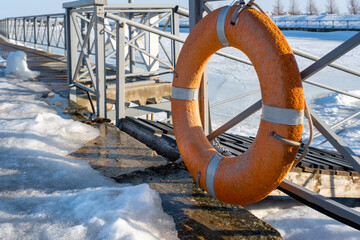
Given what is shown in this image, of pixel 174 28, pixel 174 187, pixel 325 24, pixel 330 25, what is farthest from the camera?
pixel 325 24

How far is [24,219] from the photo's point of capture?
1997 mm

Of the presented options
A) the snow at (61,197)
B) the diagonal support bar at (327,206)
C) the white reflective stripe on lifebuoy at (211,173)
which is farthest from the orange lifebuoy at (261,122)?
the snow at (61,197)

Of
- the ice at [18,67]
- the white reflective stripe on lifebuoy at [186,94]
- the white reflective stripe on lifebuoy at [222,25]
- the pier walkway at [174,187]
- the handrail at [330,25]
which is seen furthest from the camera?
the handrail at [330,25]

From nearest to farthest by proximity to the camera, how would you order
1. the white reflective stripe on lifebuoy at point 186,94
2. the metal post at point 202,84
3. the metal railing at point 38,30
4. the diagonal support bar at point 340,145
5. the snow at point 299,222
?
the diagonal support bar at point 340,145
the snow at point 299,222
the white reflective stripe on lifebuoy at point 186,94
the metal post at point 202,84
the metal railing at point 38,30

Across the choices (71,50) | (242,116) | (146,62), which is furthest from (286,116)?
(146,62)

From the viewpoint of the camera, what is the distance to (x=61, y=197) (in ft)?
7.29

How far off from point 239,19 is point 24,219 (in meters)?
1.55

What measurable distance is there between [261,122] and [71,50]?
3.85m

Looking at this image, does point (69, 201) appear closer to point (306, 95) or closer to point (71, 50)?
point (71, 50)

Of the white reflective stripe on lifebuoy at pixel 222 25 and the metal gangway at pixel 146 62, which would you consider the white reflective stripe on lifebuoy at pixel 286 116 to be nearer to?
the metal gangway at pixel 146 62

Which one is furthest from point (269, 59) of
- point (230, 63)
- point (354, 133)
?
point (230, 63)

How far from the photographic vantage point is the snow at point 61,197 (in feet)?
6.13

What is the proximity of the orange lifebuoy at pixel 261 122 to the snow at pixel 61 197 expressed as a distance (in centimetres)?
37

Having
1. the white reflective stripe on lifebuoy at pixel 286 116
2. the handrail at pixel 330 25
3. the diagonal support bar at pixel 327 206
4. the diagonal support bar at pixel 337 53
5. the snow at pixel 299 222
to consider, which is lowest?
the snow at pixel 299 222
